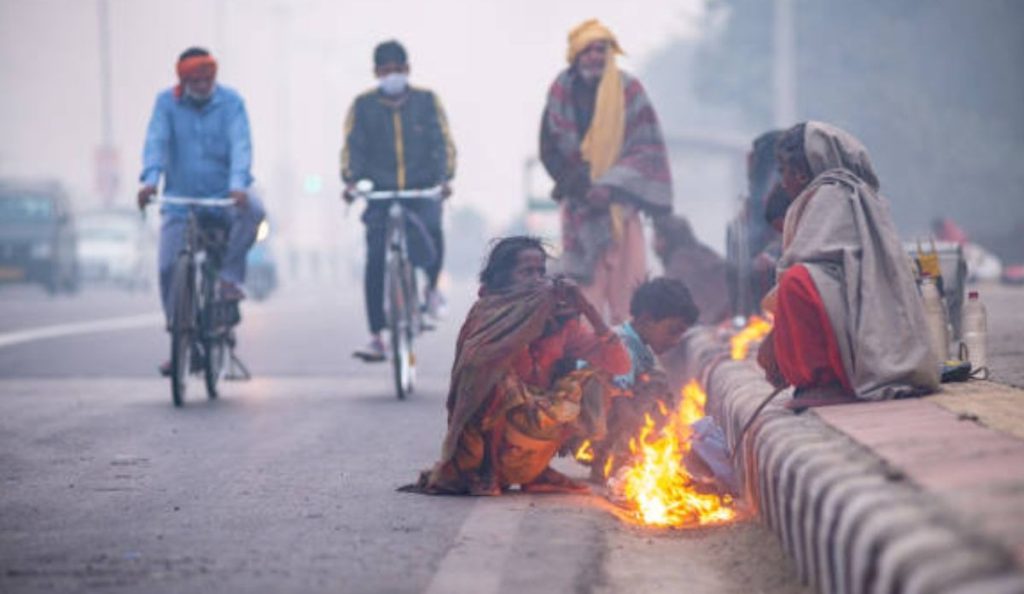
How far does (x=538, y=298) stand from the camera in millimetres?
7043

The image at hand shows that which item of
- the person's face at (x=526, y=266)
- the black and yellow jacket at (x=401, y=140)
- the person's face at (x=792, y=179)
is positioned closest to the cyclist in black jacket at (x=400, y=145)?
the black and yellow jacket at (x=401, y=140)

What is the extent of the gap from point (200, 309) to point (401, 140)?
79.5 inches

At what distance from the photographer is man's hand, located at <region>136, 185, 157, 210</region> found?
11.2 m

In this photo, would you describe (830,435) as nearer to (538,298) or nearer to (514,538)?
(514,538)

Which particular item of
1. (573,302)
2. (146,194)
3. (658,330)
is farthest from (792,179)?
(146,194)

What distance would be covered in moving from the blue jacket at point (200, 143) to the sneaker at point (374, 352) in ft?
4.31

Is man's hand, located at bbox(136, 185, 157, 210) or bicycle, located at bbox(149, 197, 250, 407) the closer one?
bicycle, located at bbox(149, 197, 250, 407)

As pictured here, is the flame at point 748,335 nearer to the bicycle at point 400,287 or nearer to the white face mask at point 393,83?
the bicycle at point 400,287

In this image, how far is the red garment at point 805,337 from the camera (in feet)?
21.4

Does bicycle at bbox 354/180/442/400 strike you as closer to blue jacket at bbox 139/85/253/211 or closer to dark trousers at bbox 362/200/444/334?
dark trousers at bbox 362/200/444/334

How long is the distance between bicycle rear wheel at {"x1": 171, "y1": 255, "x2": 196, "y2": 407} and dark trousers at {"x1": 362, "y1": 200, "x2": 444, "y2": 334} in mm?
1378

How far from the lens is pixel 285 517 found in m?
6.43

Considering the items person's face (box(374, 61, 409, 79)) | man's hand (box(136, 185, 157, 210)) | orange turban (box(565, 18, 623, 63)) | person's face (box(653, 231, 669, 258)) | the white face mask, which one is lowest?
person's face (box(653, 231, 669, 258))

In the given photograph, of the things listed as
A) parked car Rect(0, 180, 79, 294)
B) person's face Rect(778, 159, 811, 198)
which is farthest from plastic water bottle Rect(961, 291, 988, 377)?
parked car Rect(0, 180, 79, 294)
